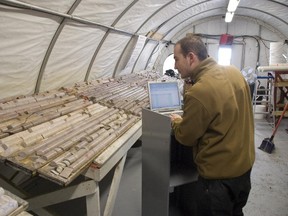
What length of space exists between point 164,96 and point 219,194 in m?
1.46

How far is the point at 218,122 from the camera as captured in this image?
1.73 metres

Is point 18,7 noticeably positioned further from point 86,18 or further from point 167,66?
point 167,66

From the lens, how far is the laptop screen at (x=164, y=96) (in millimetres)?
2992

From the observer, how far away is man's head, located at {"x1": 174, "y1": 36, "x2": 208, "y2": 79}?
1.85m

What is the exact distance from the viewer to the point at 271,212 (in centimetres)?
302

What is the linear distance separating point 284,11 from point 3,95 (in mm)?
8318

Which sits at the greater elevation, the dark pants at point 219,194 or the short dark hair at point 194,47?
the short dark hair at point 194,47

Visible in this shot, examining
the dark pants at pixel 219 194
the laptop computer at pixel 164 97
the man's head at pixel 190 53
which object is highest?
the man's head at pixel 190 53

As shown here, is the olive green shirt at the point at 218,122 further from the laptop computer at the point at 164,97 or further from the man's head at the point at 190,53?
the laptop computer at the point at 164,97

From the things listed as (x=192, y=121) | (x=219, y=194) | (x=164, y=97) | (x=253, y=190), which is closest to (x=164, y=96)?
(x=164, y=97)

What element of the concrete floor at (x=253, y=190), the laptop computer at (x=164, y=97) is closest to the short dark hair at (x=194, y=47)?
the laptop computer at (x=164, y=97)

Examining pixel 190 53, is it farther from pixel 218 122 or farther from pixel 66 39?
pixel 66 39

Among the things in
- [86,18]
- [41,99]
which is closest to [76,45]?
[86,18]

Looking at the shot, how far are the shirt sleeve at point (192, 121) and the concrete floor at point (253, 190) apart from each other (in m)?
1.38
